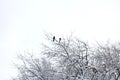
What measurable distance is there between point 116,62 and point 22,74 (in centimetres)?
618

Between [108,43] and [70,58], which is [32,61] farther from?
[108,43]

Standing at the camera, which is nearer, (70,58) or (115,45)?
(70,58)

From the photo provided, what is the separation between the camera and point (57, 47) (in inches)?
593

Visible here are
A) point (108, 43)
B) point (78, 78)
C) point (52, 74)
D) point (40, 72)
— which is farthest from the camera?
point (108, 43)

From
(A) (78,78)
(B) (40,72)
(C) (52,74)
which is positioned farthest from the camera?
(B) (40,72)

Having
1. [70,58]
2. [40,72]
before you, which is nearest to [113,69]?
[70,58]

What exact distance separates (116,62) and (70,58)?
2.46 m

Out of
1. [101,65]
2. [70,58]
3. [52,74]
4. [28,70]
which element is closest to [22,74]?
[28,70]

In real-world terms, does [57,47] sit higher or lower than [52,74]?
higher

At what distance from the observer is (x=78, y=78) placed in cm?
1362

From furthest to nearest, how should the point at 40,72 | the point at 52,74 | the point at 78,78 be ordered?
1. the point at 40,72
2. the point at 52,74
3. the point at 78,78

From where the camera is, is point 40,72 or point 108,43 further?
point 108,43

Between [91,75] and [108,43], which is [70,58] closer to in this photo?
[91,75]

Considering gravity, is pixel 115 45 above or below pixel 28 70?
above
